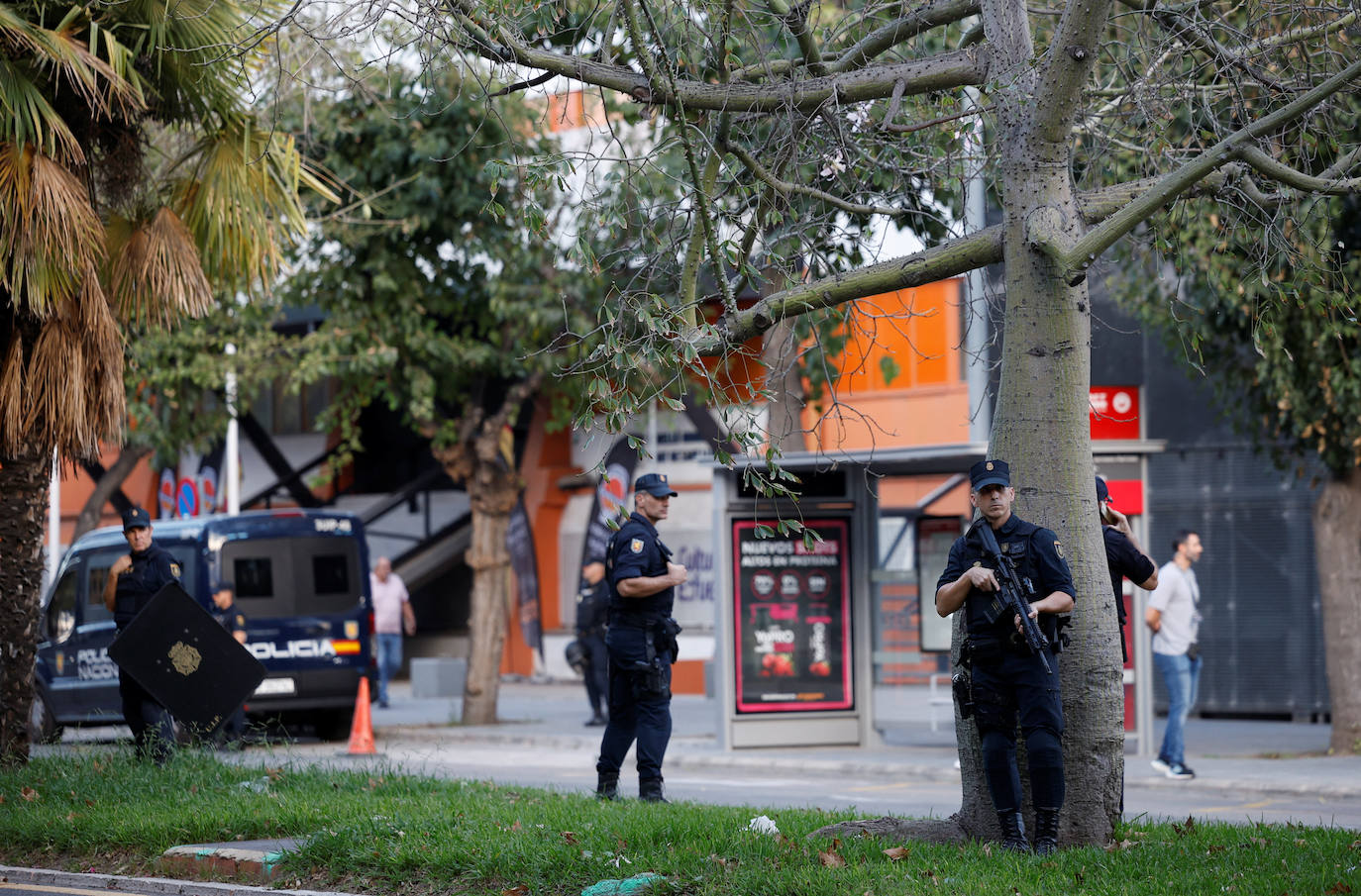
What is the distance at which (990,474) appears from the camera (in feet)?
23.7

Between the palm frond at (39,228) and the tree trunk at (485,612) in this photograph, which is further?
the tree trunk at (485,612)

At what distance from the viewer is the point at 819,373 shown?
16562mm

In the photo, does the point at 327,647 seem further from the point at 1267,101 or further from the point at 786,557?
the point at 1267,101

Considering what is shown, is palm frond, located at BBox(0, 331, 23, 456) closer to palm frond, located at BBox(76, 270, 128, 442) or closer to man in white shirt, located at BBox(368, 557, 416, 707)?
palm frond, located at BBox(76, 270, 128, 442)

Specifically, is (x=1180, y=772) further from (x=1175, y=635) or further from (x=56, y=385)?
(x=56, y=385)

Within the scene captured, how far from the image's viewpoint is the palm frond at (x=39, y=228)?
393 inches

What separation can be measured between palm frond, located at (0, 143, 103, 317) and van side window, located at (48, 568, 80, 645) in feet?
27.1

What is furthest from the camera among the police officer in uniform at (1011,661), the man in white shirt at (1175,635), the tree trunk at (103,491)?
the tree trunk at (103,491)

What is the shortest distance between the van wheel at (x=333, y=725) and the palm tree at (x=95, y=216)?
7.27 meters

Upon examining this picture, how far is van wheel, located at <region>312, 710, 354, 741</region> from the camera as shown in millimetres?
18391

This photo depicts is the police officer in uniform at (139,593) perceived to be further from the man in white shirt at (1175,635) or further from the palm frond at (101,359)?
the man in white shirt at (1175,635)

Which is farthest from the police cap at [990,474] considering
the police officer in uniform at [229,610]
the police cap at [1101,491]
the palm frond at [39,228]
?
the police officer in uniform at [229,610]

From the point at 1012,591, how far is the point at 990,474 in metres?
0.55

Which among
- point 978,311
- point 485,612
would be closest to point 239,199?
point 978,311
